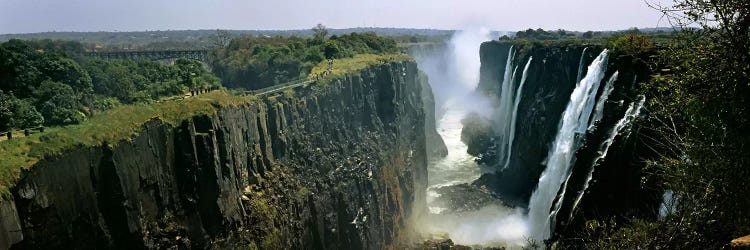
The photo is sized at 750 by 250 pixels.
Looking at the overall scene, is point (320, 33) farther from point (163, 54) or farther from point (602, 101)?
point (602, 101)

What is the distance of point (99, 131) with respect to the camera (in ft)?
77.6

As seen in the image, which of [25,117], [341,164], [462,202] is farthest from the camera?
[462,202]

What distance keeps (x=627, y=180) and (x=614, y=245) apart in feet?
53.3

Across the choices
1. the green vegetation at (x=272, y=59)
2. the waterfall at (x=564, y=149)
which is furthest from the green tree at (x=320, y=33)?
the waterfall at (x=564, y=149)

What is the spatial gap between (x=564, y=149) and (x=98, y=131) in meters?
32.4

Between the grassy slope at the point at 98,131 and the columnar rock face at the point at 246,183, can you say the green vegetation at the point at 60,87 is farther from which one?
the columnar rock face at the point at 246,183

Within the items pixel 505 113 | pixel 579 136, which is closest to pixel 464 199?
pixel 579 136

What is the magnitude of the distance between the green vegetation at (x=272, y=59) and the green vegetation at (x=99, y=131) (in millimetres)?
21361

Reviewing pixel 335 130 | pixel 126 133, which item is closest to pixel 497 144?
pixel 335 130

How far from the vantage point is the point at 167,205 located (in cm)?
2542

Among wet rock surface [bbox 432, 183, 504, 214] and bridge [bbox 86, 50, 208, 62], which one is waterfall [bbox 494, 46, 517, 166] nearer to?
wet rock surface [bbox 432, 183, 504, 214]

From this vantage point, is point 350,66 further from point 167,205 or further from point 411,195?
point 167,205

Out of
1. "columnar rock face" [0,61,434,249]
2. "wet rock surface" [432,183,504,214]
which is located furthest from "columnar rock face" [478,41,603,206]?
"columnar rock face" [0,61,434,249]

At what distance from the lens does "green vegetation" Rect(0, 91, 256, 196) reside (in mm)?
19625
